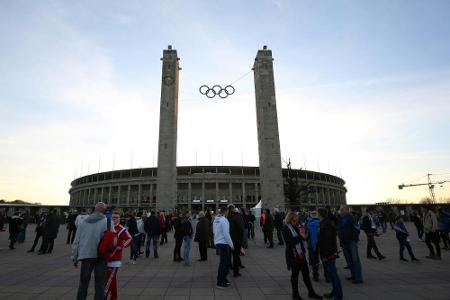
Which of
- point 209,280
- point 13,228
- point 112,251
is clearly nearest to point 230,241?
point 209,280

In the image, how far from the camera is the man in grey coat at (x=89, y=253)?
5262 mm

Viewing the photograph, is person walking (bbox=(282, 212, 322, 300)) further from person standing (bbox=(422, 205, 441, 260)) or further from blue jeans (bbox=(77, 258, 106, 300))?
person standing (bbox=(422, 205, 441, 260))

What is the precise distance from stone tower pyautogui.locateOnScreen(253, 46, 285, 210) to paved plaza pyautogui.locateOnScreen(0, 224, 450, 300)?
2756 centimetres

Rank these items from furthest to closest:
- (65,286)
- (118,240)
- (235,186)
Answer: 1. (235,186)
2. (65,286)
3. (118,240)

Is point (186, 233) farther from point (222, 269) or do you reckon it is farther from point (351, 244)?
point (351, 244)

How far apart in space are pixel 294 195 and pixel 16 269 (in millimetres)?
31600

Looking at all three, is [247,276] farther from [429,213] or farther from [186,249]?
[429,213]

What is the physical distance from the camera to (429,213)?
11.4 metres

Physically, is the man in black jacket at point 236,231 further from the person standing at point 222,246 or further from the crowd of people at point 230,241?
the person standing at point 222,246

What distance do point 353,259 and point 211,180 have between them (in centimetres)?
6206

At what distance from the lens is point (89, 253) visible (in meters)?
5.26

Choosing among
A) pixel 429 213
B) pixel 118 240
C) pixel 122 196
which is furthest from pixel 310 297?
pixel 122 196

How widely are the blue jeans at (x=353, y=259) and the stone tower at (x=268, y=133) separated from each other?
30.4 meters

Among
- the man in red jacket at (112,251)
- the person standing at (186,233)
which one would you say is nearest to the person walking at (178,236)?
the person standing at (186,233)
